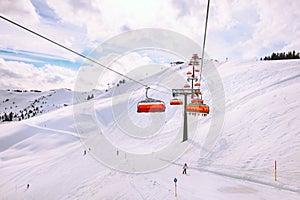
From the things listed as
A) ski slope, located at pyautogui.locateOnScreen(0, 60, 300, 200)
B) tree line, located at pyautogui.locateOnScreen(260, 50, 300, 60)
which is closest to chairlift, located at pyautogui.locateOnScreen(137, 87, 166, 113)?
ski slope, located at pyautogui.locateOnScreen(0, 60, 300, 200)

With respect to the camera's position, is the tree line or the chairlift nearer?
the chairlift

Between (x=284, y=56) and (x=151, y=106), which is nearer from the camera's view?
(x=151, y=106)

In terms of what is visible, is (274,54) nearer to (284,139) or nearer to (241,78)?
(241,78)

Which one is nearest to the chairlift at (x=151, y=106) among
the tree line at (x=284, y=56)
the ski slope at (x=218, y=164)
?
the ski slope at (x=218, y=164)

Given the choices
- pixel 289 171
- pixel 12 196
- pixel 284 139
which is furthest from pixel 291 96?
pixel 12 196

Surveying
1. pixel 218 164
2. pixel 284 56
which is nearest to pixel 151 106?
pixel 218 164

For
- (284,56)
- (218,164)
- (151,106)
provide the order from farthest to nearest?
1. (284,56)
2. (218,164)
3. (151,106)

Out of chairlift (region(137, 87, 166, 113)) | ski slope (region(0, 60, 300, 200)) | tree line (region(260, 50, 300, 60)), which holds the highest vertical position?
tree line (region(260, 50, 300, 60))

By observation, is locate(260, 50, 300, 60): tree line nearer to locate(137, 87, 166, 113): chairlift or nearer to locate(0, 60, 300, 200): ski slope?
locate(0, 60, 300, 200): ski slope

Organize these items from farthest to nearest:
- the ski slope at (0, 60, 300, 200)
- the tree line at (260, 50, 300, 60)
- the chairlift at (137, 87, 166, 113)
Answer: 1. the tree line at (260, 50, 300, 60)
2. the chairlift at (137, 87, 166, 113)
3. the ski slope at (0, 60, 300, 200)

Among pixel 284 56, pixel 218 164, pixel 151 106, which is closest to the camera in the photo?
pixel 151 106

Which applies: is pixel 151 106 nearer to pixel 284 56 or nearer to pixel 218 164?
pixel 218 164

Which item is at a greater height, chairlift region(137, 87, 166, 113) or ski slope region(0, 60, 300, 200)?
chairlift region(137, 87, 166, 113)

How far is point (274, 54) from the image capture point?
58.7 m
